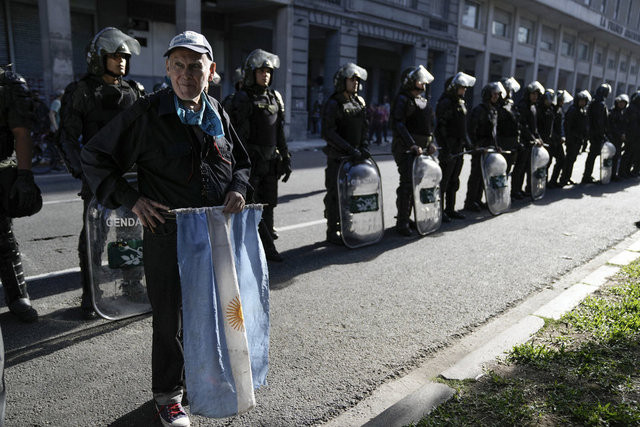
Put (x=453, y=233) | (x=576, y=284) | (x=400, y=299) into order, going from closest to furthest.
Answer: (x=400, y=299) → (x=576, y=284) → (x=453, y=233)

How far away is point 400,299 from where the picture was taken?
4434 mm

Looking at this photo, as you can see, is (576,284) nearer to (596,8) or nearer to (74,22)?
(74,22)

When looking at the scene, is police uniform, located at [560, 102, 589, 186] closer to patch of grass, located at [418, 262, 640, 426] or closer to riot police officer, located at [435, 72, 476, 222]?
riot police officer, located at [435, 72, 476, 222]

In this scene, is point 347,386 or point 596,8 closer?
point 347,386

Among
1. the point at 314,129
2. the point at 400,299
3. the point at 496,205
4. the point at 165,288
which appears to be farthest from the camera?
the point at 314,129

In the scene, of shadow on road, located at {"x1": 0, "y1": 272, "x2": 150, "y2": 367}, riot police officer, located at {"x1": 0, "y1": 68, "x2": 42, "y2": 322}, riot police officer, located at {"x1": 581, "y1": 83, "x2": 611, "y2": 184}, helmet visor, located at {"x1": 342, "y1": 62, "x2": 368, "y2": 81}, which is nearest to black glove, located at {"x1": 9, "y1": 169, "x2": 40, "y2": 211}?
riot police officer, located at {"x1": 0, "y1": 68, "x2": 42, "y2": 322}

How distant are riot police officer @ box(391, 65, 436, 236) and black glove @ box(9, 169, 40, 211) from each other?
4.27 meters

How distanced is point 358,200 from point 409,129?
1536 millimetres

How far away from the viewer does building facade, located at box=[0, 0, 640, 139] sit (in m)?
16.5

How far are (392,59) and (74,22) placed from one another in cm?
1809

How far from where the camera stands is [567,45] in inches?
1586

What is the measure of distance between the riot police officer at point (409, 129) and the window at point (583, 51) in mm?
41980

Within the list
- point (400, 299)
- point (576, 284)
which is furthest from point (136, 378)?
point (576, 284)

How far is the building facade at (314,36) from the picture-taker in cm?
1652
